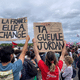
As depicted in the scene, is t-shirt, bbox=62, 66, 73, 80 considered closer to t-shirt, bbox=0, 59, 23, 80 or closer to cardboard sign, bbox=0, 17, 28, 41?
cardboard sign, bbox=0, 17, 28, 41

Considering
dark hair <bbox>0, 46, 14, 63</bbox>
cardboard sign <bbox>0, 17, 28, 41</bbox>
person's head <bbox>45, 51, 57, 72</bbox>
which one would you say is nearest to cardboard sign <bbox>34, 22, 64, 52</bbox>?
cardboard sign <bbox>0, 17, 28, 41</bbox>

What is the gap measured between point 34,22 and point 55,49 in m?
1.08

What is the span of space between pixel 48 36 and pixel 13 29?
121cm

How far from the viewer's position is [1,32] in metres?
2.85

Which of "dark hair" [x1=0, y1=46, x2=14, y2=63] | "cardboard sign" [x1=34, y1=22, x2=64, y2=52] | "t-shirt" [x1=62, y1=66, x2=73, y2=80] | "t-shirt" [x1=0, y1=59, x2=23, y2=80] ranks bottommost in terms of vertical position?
"t-shirt" [x1=62, y1=66, x2=73, y2=80]

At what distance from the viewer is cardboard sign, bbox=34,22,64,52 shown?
264cm

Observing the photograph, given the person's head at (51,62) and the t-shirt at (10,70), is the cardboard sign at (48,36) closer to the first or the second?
the person's head at (51,62)

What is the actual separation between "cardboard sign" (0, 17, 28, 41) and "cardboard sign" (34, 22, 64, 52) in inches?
18.1

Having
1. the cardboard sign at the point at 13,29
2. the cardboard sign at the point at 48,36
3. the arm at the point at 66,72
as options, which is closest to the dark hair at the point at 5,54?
the cardboard sign at the point at 48,36

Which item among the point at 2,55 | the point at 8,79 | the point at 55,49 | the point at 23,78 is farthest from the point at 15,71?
the point at 55,49

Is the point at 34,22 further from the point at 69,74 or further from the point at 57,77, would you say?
the point at 69,74

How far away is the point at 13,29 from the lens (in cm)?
290

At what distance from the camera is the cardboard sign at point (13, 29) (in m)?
2.84

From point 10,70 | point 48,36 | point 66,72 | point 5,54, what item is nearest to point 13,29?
point 48,36
